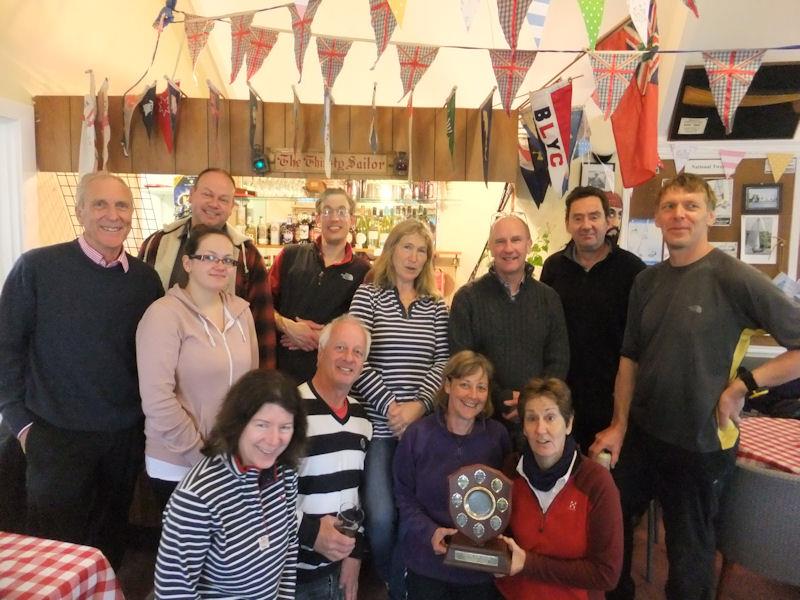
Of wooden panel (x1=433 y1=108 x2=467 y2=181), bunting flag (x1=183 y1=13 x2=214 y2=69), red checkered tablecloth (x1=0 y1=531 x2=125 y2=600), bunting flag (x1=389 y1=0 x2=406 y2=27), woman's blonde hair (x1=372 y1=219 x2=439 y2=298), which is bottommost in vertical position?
red checkered tablecloth (x1=0 y1=531 x2=125 y2=600)

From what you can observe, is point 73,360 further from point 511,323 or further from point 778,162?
point 778,162

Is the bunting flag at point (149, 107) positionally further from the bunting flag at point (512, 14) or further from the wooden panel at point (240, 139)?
the bunting flag at point (512, 14)

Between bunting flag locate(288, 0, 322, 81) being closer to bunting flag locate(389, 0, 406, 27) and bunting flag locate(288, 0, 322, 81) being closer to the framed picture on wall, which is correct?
bunting flag locate(389, 0, 406, 27)

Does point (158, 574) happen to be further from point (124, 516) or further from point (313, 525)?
point (124, 516)

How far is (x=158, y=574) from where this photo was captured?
4.57 feet

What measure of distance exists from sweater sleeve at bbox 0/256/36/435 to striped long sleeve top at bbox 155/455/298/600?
0.76 meters

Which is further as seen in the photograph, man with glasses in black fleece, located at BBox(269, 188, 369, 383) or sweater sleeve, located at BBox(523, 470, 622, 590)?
man with glasses in black fleece, located at BBox(269, 188, 369, 383)

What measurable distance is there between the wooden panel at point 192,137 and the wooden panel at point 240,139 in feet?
0.54

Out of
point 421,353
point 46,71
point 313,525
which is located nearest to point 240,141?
point 46,71

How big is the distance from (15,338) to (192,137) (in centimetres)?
191

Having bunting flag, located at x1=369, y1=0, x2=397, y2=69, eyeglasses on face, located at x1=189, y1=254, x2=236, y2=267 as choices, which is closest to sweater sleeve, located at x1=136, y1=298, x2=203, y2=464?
eyeglasses on face, located at x1=189, y1=254, x2=236, y2=267

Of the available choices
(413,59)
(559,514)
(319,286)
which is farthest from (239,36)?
(559,514)

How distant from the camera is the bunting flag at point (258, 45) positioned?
2.87m

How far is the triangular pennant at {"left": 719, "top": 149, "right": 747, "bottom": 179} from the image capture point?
12.0 ft
